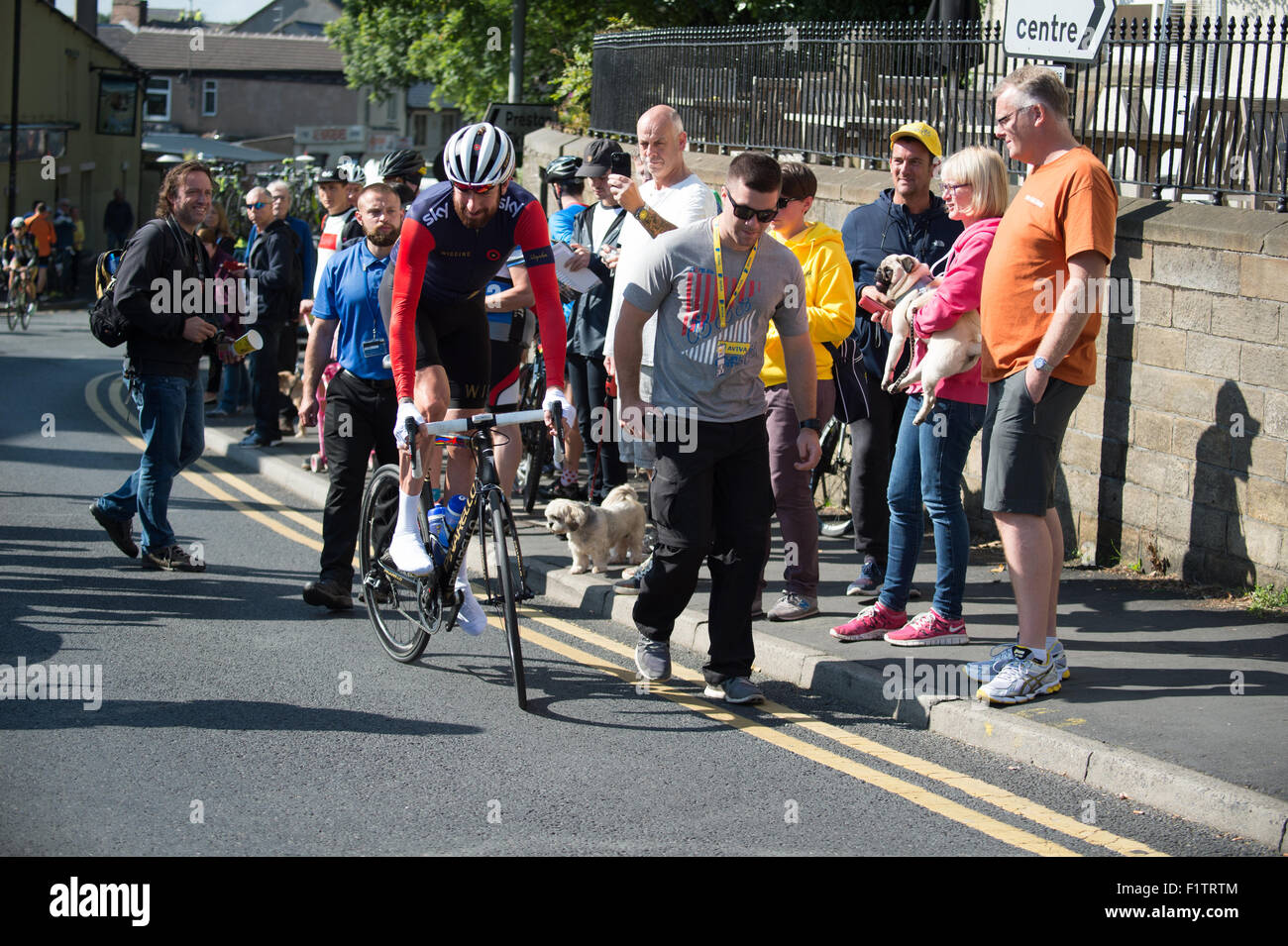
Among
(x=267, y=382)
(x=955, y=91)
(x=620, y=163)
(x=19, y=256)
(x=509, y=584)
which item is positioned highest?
(x=955, y=91)

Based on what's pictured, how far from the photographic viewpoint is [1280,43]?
7910 millimetres

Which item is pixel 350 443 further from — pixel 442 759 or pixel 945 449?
pixel 945 449

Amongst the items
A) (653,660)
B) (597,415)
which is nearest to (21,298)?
(597,415)

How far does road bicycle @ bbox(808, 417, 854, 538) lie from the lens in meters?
9.78

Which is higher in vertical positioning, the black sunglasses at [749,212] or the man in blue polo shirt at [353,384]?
the black sunglasses at [749,212]

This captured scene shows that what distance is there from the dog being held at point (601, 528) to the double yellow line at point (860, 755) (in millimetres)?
503

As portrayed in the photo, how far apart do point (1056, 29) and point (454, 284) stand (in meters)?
4.41

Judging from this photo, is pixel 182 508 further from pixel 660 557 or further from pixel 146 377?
pixel 660 557

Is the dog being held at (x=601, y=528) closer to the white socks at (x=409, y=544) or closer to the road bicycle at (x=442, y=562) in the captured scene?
the road bicycle at (x=442, y=562)

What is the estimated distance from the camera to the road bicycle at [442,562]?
605 cm

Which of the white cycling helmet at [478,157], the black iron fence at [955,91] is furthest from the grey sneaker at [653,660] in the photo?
the black iron fence at [955,91]

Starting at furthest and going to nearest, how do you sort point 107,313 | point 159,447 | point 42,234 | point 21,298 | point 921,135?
1. point 42,234
2. point 21,298
3. point 159,447
4. point 107,313
5. point 921,135

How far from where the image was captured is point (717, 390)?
238 inches

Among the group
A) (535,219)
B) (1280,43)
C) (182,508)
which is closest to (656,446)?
(535,219)
